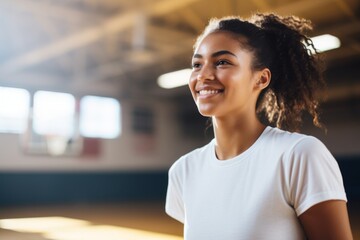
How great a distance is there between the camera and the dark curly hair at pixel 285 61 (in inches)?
45.1

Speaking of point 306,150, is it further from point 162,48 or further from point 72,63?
point 72,63

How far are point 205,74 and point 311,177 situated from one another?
369 mm

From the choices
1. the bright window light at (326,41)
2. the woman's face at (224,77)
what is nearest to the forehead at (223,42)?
the woman's face at (224,77)

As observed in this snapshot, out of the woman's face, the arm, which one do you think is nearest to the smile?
the woman's face

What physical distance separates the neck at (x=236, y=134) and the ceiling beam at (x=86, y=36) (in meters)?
5.67

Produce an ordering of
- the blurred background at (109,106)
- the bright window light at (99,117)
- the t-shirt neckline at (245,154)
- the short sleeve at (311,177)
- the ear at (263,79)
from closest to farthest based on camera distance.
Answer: the short sleeve at (311,177) → the t-shirt neckline at (245,154) → the ear at (263,79) → the blurred background at (109,106) → the bright window light at (99,117)

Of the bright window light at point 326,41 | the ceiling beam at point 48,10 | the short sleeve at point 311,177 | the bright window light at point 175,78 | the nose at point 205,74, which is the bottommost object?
the short sleeve at point 311,177

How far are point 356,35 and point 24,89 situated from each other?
7781 mm

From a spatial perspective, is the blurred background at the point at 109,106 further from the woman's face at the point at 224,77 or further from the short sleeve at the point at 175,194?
the woman's face at the point at 224,77

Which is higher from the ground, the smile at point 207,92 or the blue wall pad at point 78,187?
the blue wall pad at point 78,187

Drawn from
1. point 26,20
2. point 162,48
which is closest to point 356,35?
point 162,48

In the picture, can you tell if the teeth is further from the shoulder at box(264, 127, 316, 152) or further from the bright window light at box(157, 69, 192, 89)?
the bright window light at box(157, 69, 192, 89)

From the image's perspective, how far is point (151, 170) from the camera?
1349 cm

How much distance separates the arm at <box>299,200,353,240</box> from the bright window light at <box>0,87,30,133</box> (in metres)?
10.3
